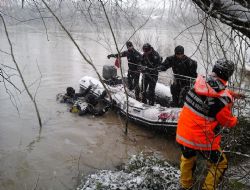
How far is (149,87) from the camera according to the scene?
7961mm

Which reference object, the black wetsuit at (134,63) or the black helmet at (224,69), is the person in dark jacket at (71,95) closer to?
the black wetsuit at (134,63)

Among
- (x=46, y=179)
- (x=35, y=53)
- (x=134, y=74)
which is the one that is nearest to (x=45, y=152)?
(x=46, y=179)

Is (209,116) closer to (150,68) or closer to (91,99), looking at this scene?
(150,68)

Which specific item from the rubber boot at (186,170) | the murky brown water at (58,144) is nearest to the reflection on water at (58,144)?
the murky brown water at (58,144)

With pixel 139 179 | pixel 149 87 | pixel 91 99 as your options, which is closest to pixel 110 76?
pixel 91 99

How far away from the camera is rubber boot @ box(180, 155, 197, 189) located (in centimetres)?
409

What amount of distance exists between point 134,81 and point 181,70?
210 cm

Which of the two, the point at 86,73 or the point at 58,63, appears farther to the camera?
the point at 58,63

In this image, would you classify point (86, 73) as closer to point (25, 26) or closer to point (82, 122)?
point (82, 122)

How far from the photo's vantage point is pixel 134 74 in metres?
8.78

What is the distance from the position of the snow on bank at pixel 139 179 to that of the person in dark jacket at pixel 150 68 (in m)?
2.91

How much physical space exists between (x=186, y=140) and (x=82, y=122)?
4900mm

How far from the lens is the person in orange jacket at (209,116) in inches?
141

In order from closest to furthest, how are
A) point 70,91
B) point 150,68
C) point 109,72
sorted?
point 150,68 < point 70,91 < point 109,72
